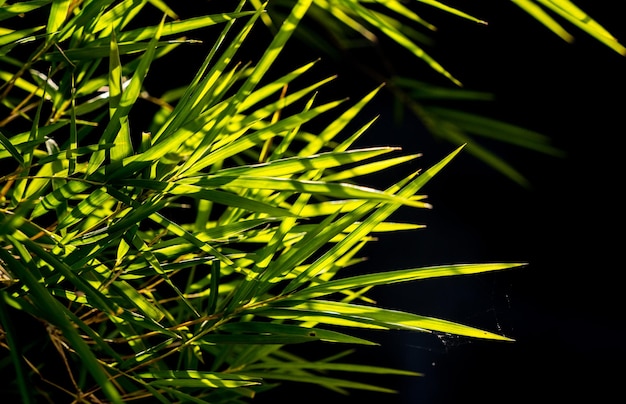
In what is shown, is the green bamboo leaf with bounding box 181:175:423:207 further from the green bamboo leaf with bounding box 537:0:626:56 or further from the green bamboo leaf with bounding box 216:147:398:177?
the green bamboo leaf with bounding box 537:0:626:56

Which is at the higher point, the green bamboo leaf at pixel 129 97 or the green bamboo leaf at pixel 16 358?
the green bamboo leaf at pixel 129 97

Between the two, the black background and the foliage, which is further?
the black background

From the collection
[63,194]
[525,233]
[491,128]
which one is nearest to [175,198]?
[63,194]

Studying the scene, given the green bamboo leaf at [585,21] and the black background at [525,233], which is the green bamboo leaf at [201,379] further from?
the black background at [525,233]

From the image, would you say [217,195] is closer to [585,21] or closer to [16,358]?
[16,358]

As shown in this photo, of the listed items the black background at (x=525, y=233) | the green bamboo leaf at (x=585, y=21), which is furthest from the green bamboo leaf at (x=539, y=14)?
the black background at (x=525, y=233)

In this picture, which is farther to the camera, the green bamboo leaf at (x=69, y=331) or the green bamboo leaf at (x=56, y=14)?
the green bamboo leaf at (x=56, y=14)

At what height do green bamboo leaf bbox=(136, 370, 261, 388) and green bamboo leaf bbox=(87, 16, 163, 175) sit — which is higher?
green bamboo leaf bbox=(87, 16, 163, 175)

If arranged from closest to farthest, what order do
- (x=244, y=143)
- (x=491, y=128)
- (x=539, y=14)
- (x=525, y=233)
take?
(x=244, y=143)
(x=539, y=14)
(x=491, y=128)
(x=525, y=233)

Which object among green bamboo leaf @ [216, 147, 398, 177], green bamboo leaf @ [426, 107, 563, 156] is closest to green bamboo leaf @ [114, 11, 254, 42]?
green bamboo leaf @ [216, 147, 398, 177]
